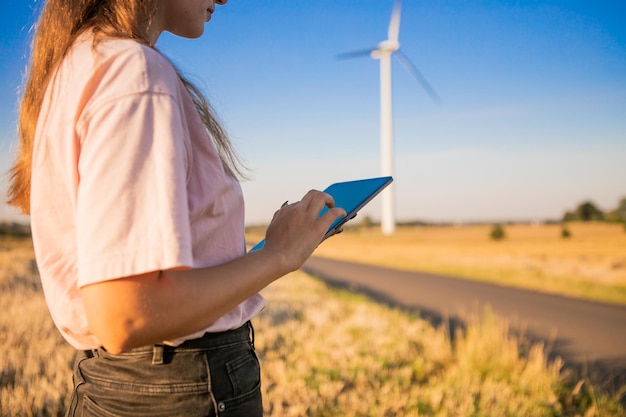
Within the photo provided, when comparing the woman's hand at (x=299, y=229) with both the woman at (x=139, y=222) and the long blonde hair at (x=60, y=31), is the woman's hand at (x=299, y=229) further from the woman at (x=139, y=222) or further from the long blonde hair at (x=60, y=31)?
the long blonde hair at (x=60, y=31)

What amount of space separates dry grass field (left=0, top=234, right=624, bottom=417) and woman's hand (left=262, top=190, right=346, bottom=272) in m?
3.41

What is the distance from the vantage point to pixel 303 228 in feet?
3.60

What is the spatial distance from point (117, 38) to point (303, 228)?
512mm

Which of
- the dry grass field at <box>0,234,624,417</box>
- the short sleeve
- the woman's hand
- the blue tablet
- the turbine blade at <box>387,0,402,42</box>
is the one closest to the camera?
the short sleeve

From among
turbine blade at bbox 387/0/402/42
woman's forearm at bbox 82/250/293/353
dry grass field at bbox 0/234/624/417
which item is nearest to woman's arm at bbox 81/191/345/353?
woman's forearm at bbox 82/250/293/353

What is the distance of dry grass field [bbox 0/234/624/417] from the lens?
14.3 ft

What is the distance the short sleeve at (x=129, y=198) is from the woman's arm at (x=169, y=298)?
0.14ft

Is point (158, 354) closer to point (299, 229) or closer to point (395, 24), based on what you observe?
point (299, 229)

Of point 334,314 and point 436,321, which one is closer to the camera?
point 334,314

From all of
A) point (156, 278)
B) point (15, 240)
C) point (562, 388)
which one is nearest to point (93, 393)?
point (156, 278)

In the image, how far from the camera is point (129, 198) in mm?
823

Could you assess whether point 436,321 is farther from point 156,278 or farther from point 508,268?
point 508,268

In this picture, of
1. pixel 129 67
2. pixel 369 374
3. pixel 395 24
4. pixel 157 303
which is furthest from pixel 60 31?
pixel 395 24

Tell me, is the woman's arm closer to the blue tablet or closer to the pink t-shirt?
the pink t-shirt
